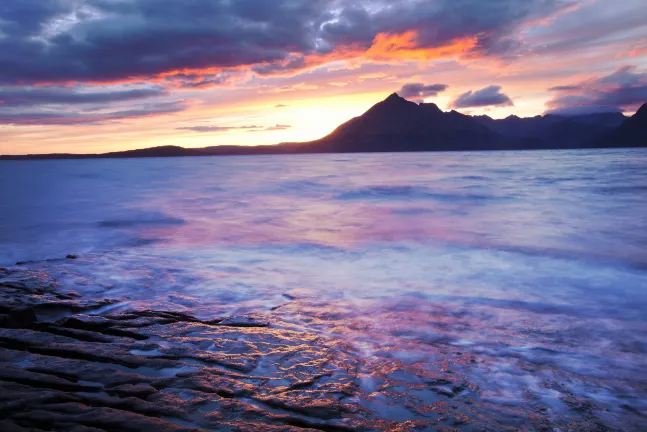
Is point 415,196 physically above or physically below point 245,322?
below

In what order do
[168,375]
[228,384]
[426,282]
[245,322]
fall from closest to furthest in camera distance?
[228,384] → [168,375] → [245,322] → [426,282]

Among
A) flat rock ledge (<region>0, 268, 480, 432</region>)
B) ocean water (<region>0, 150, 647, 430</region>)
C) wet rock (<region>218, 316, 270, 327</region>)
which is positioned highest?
flat rock ledge (<region>0, 268, 480, 432</region>)

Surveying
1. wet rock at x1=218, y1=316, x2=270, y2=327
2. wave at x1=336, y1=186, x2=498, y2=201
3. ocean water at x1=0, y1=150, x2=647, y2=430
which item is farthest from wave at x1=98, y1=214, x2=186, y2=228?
wet rock at x1=218, y1=316, x2=270, y2=327

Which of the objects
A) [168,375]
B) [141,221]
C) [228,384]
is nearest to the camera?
[228,384]

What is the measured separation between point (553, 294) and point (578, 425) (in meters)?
4.14

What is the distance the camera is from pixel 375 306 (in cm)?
604

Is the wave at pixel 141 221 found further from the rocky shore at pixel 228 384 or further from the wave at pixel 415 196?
the rocky shore at pixel 228 384

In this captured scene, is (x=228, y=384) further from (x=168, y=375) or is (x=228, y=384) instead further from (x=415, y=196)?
(x=415, y=196)

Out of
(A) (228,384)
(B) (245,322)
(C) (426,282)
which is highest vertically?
(A) (228,384)

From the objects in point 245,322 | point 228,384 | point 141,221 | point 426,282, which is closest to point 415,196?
point 141,221

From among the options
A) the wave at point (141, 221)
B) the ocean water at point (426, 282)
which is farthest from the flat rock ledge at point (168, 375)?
the wave at point (141, 221)

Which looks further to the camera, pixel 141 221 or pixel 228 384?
pixel 141 221

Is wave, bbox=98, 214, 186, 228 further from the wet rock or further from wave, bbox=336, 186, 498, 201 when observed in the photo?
the wet rock

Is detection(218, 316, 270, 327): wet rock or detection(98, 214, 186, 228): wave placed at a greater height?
detection(218, 316, 270, 327): wet rock
